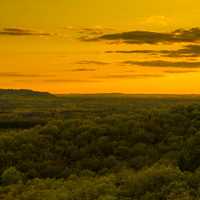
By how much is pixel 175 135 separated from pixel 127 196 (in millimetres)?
21708

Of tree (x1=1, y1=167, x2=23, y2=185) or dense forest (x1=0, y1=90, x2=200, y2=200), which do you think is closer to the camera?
dense forest (x1=0, y1=90, x2=200, y2=200)

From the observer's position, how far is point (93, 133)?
63.8 metres

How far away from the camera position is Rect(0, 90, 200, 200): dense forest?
140 ft

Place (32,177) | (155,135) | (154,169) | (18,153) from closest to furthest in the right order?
1. (154,169)
2. (32,177)
3. (18,153)
4. (155,135)

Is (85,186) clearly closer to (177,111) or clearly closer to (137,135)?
(137,135)

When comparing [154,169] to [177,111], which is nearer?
[154,169]

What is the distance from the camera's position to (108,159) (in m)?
57.0

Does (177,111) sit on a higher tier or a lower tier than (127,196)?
higher

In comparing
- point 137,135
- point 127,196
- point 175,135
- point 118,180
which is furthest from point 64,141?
point 127,196

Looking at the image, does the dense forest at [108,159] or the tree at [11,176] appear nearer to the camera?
the dense forest at [108,159]

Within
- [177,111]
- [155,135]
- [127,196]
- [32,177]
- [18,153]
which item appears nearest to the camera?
[127,196]

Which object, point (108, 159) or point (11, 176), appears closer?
point (11, 176)

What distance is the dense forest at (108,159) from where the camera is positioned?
4259cm

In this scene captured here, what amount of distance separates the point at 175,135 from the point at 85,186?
21.0m
